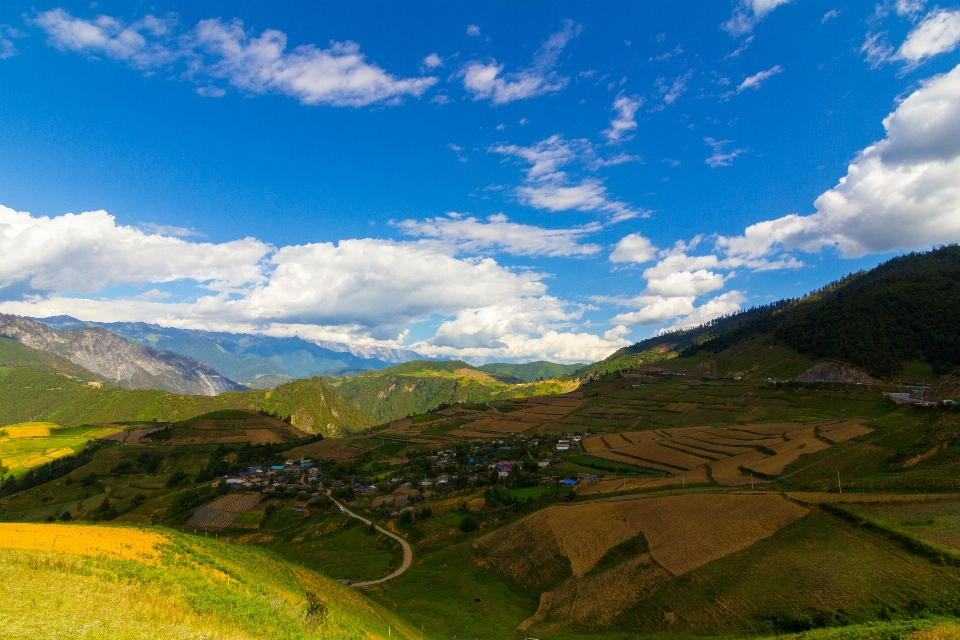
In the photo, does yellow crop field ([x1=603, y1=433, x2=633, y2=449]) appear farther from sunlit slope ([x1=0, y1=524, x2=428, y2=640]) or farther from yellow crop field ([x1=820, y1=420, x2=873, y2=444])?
sunlit slope ([x1=0, y1=524, x2=428, y2=640])

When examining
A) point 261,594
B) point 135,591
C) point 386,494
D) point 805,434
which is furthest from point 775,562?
point 386,494

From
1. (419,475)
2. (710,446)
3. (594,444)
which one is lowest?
(419,475)

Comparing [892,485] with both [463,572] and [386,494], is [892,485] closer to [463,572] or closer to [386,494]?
[463,572]

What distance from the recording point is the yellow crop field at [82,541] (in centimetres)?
2923

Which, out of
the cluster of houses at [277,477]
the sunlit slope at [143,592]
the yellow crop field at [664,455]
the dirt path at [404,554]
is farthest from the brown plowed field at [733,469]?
the cluster of houses at [277,477]

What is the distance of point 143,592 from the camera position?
88.2ft

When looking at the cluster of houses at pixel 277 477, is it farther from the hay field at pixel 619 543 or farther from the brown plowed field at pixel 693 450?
the brown plowed field at pixel 693 450

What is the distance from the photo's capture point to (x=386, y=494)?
126125 mm

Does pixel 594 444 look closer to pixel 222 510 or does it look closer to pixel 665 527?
pixel 665 527

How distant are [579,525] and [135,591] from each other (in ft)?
197

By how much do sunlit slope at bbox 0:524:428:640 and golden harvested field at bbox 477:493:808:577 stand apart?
3400cm

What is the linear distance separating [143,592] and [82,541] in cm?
905

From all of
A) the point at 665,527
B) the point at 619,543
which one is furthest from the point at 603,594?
the point at 665,527

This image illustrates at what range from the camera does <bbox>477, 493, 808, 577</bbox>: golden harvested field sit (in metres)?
55.9
